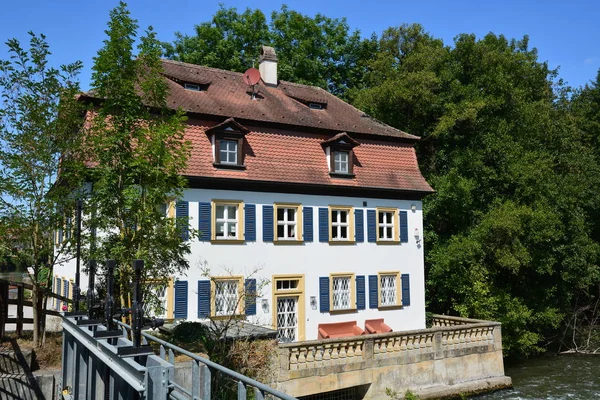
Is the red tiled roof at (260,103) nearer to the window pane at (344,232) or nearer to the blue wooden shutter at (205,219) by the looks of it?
the blue wooden shutter at (205,219)

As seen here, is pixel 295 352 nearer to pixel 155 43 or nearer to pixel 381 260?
pixel 381 260

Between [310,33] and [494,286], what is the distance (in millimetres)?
19543

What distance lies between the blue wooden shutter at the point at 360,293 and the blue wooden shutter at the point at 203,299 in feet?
19.0

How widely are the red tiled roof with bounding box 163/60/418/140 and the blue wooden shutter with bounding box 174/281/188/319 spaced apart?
5780mm

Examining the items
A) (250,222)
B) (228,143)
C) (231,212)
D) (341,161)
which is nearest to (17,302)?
(231,212)

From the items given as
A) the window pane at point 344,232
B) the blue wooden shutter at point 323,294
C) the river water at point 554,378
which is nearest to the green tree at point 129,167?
the blue wooden shutter at point 323,294

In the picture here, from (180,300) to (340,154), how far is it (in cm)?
823

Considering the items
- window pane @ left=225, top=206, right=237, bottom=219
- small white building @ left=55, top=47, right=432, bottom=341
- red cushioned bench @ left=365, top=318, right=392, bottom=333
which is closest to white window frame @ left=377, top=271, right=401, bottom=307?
small white building @ left=55, top=47, right=432, bottom=341

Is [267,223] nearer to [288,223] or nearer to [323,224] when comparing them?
[288,223]

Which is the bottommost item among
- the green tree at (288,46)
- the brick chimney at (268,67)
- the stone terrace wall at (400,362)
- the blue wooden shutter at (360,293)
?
the stone terrace wall at (400,362)

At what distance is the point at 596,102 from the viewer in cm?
4038

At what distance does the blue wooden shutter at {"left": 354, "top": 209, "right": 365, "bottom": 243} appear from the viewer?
20.9 m

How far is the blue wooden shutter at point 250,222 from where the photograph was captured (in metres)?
18.7

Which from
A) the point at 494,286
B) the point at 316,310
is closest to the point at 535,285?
the point at 494,286
